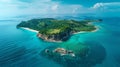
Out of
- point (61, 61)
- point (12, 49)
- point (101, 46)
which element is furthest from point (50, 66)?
point (101, 46)

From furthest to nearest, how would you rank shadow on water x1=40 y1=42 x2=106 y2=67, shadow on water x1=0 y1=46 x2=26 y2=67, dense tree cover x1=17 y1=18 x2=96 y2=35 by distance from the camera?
1. dense tree cover x1=17 y1=18 x2=96 y2=35
2. shadow on water x1=0 y1=46 x2=26 y2=67
3. shadow on water x1=40 y1=42 x2=106 y2=67

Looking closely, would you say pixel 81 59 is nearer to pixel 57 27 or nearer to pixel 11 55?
pixel 11 55

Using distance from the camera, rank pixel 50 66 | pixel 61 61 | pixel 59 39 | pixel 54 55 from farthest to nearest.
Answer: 1. pixel 59 39
2. pixel 54 55
3. pixel 61 61
4. pixel 50 66

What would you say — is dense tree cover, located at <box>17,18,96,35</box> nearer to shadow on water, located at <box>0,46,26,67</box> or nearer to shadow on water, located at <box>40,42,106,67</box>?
shadow on water, located at <box>0,46,26,67</box>

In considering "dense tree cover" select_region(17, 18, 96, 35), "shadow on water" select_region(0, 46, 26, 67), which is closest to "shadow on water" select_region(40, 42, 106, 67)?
"shadow on water" select_region(0, 46, 26, 67)

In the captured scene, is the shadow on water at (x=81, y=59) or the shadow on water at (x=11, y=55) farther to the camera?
the shadow on water at (x=11, y=55)

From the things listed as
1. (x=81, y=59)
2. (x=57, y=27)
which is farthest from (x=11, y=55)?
(x=57, y=27)

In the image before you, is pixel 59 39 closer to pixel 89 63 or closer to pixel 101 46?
pixel 101 46

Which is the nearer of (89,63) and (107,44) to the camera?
(89,63)

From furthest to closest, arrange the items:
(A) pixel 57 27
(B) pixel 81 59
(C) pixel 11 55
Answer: (A) pixel 57 27
(C) pixel 11 55
(B) pixel 81 59

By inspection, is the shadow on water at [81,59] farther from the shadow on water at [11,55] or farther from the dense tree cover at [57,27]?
the dense tree cover at [57,27]

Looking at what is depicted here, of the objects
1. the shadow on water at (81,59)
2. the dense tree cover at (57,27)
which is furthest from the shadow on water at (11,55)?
the dense tree cover at (57,27)
